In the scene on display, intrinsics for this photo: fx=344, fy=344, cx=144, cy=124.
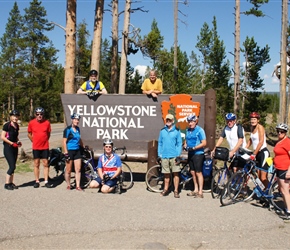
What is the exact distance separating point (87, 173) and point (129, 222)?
302cm

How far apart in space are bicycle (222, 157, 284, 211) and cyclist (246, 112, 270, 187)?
0.58ft

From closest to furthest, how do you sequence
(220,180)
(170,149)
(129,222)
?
(129,222)
(220,180)
(170,149)

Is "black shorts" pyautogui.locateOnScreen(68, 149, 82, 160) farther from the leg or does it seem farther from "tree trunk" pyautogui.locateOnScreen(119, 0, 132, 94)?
"tree trunk" pyautogui.locateOnScreen(119, 0, 132, 94)

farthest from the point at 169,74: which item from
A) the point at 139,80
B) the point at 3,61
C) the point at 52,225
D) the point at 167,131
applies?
the point at 52,225

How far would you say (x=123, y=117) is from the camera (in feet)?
30.3

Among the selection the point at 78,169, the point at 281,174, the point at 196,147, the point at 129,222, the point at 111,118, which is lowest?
the point at 129,222

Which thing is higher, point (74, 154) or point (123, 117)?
point (123, 117)

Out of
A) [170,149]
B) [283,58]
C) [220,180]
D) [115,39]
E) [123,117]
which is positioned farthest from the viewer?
[115,39]

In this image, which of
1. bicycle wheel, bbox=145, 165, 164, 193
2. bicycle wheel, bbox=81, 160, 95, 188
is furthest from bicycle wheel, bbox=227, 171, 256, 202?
bicycle wheel, bbox=81, 160, 95, 188

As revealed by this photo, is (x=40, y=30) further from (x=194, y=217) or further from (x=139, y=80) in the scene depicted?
(x=194, y=217)

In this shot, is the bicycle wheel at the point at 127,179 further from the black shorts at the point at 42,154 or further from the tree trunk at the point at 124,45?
the tree trunk at the point at 124,45

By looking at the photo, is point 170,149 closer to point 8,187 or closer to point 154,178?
point 154,178

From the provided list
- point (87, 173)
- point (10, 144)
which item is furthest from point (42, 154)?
point (87, 173)

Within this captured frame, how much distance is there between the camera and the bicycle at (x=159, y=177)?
8.21 metres
